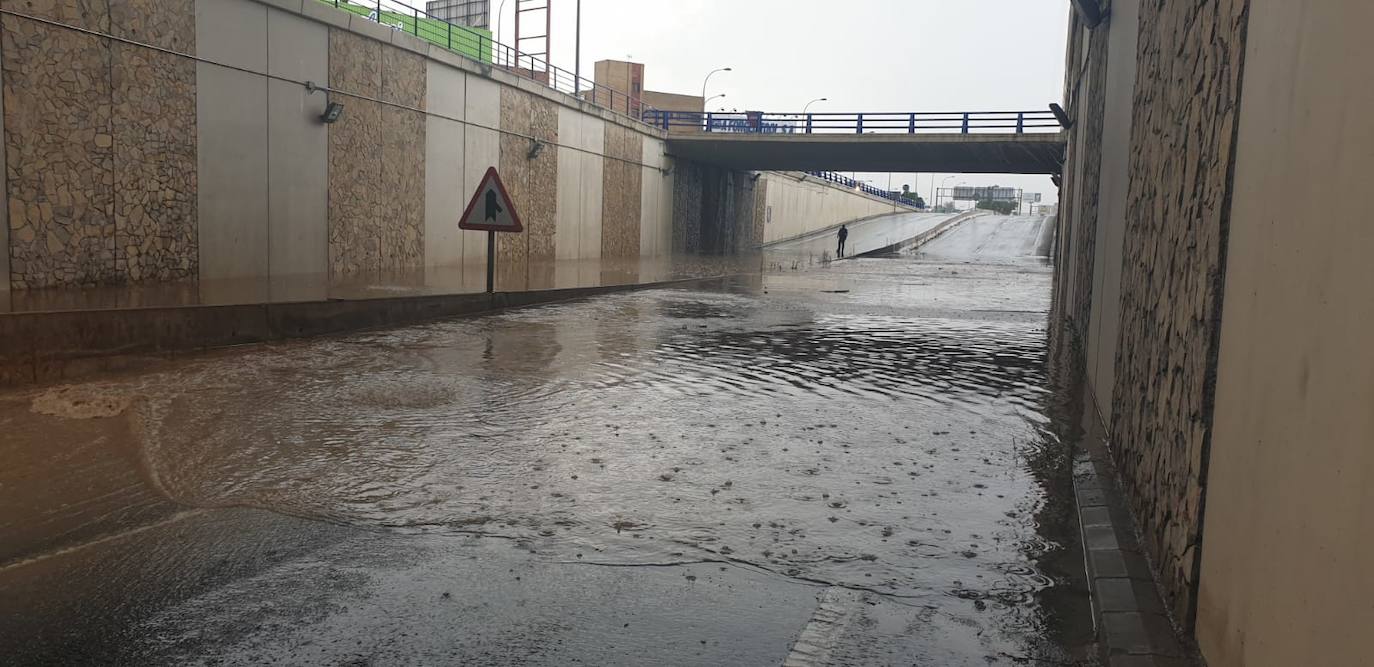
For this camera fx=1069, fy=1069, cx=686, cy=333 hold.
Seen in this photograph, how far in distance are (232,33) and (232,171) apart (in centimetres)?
232

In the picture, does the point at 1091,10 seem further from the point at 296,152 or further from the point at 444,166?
the point at 444,166

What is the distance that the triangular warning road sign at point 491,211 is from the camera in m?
16.0

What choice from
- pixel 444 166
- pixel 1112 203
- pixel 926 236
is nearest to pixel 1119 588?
pixel 1112 203

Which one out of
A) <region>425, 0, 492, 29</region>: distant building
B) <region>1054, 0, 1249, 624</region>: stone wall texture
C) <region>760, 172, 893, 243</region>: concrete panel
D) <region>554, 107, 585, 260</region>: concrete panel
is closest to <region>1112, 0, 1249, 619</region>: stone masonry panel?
<region>1054, 0, 1249, 624</region>: stone wall texture

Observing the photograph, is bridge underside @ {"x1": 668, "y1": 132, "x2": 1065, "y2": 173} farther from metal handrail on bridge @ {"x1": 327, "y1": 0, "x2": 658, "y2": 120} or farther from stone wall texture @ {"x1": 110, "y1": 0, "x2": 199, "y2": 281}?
stone wall texture @ {"x1": 110, "y1": 0, "x2": 199, "y2": 281}

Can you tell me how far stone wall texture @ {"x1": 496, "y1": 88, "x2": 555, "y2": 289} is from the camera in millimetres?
29484

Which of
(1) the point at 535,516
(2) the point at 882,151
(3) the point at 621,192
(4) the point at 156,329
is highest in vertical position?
(2) the point at 882,151

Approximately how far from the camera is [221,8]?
58.3 feet

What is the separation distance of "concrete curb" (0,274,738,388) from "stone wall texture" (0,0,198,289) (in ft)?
16.6

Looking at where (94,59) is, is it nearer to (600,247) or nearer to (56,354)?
(56,354)

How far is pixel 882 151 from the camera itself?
150 ft

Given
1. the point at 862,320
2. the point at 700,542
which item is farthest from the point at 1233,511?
the point at 862,320

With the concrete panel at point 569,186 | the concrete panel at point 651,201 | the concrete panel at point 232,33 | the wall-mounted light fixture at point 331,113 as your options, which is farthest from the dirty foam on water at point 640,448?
the concrete panel at point 651,201

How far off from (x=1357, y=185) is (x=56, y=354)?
33.1ft
